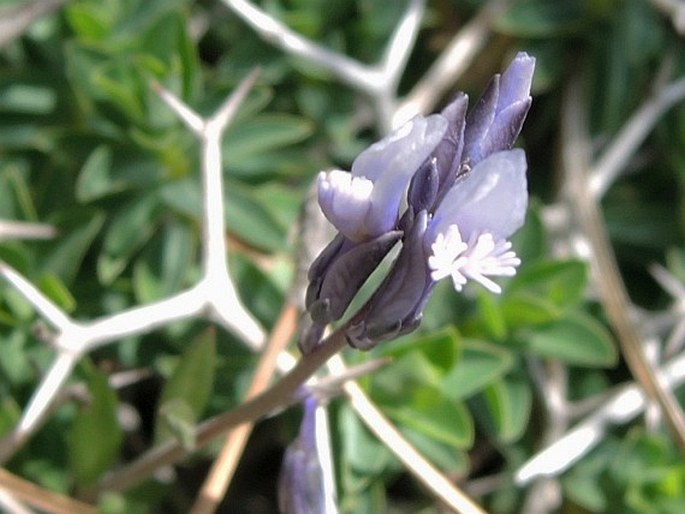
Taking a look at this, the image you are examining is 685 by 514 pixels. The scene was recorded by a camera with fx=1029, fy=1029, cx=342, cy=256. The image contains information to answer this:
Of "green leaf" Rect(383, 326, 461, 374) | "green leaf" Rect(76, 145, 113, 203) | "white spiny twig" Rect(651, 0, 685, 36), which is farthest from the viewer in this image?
"white spiny twig" Rect(651, 0, 685, 36)

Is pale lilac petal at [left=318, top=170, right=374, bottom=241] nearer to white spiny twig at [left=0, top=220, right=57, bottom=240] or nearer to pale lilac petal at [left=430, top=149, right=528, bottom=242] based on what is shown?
pale lilac petal at [left=430, top=149, right=528, bottom=242]

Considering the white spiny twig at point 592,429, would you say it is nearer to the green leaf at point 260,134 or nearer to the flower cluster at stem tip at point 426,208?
the green leaf at point 260,134

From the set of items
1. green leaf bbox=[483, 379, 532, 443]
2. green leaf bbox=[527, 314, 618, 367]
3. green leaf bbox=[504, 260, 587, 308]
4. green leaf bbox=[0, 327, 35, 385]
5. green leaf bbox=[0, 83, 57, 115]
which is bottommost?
green leaf bbox=[483, 379, 532, 443]

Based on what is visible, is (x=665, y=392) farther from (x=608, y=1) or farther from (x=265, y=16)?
(x=265, y=16)

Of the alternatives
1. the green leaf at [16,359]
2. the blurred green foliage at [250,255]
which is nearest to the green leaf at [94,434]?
the blurred green foliage at [250,255]

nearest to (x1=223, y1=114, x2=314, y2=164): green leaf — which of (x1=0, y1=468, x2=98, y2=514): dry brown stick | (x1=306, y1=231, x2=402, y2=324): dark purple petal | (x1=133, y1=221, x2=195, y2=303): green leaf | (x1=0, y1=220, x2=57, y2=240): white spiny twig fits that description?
(x1=133, y1=221, x2=195, y2=303): green leaf

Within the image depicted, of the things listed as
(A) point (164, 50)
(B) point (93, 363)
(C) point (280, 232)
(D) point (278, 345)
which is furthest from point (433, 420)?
(A) point (164, 50)

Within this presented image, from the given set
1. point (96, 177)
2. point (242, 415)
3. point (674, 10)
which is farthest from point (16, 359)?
point (674, 10)
